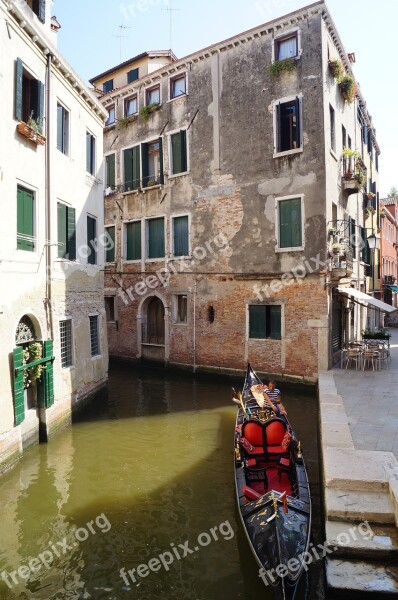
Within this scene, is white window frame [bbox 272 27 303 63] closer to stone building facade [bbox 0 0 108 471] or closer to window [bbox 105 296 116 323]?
stone building facade [bbox 0 0 108 471]

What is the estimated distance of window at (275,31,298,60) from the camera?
45.5 ft

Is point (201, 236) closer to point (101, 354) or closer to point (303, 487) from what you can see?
point (101, 354)

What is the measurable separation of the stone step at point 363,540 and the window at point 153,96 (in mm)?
16600

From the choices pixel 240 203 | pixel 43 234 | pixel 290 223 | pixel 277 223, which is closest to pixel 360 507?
pixel 43 234

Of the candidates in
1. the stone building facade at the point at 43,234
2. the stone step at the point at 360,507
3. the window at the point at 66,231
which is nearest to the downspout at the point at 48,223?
the stone building facade at the point at 43,234

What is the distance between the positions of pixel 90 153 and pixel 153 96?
6632 millimetres

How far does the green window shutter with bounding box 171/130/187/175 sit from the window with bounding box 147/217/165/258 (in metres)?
2.06

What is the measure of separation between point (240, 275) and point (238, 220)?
6.30 ft

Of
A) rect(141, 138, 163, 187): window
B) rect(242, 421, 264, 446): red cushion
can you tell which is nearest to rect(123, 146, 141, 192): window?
rect(141, 138, 163, 187): window

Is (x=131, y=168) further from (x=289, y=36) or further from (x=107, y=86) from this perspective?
(x=289, y=36)

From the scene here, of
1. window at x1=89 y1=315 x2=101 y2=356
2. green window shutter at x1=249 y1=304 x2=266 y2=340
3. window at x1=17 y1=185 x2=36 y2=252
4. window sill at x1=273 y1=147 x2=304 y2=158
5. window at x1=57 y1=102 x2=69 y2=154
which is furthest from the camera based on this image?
green window shutter at x1=249 y1=304 x2=266 y2=340

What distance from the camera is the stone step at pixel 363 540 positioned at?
4584 mm

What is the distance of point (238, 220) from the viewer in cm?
1516

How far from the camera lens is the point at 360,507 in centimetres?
512
